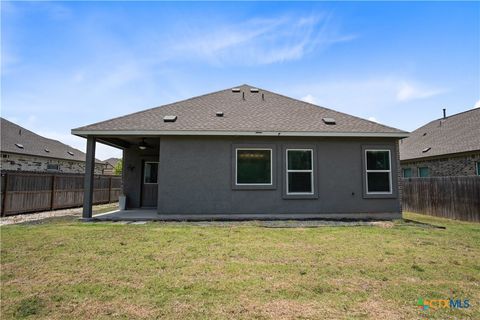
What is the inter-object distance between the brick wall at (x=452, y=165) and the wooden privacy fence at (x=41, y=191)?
18209mm

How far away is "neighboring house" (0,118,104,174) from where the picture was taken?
50.2 feet

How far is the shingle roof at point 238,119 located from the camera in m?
9.49

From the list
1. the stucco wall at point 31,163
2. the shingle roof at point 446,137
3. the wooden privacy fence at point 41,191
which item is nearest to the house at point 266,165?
the wooden privacy fence at point 41,191

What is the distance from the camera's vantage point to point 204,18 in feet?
28.6

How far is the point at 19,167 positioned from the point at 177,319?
18010mm

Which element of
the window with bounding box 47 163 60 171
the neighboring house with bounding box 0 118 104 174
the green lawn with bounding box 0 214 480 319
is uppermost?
the neighboring house with bounding box 0 118 104 174

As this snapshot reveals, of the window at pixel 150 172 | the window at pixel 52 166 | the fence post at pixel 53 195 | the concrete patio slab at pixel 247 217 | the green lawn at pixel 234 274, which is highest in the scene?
the window at pixel 52 166

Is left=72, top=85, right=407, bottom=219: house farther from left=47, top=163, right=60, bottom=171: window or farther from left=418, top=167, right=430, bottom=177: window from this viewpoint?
left=47, top=163, right=60, bottom=171: window

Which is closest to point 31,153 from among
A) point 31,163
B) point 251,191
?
point 31,163

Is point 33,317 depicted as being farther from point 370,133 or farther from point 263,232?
point 370,133

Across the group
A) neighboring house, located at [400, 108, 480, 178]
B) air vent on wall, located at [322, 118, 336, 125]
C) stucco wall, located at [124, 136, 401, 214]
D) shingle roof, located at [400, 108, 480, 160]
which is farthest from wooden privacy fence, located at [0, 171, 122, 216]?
shingle roof, located at [400, 108, 480, 160]

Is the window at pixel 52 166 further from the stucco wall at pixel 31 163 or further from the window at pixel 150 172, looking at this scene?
the window at pixel 150 172

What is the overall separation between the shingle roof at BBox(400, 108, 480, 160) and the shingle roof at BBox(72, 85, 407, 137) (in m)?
6.00

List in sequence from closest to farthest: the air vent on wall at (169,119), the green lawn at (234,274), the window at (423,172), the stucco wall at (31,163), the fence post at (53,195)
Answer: the green lawn at (234,274) < the air vent on wall at (169,119) < the fence post at (53,195) < the stucco wall at (31,163) < the window at (423,172)
